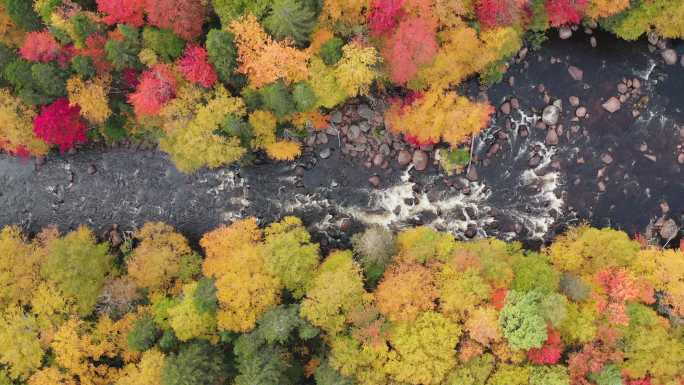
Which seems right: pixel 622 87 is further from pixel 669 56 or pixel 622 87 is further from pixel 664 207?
pixel 664 207

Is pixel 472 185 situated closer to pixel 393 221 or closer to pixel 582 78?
pixel 393 221

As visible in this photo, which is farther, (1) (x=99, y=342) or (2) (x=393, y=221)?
(2) (x=393, y=221)

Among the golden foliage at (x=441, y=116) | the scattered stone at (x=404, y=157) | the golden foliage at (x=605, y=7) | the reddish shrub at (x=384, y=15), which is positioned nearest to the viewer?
the reddish shrub at (x=384, y=15)

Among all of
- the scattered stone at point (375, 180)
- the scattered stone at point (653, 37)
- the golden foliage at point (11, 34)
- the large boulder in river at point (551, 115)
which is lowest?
the scattered stone at point (375, 180)

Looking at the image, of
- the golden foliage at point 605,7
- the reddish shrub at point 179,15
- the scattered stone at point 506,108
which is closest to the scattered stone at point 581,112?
the scattered stone at point 506,108

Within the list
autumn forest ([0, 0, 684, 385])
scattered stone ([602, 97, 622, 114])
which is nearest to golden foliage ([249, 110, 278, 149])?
autumn forest ([0, 0, 684, 385])

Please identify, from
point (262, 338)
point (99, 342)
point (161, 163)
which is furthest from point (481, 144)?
point (99, 342)

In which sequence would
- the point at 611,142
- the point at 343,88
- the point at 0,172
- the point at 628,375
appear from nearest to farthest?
the point at 628,375 < the point at 343,88 < the point at 611,142 < the point at 0,172

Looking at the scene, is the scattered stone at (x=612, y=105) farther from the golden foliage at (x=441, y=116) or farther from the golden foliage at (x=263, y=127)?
the golden foliage at (x=263, y=127)
